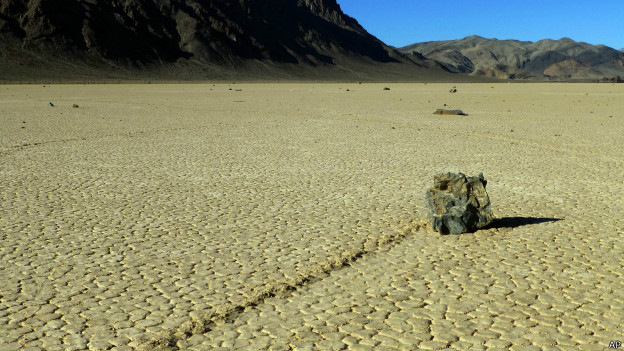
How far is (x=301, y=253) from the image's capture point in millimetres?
5242

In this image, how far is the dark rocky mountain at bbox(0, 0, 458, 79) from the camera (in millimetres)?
77812

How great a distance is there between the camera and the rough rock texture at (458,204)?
18.8ft

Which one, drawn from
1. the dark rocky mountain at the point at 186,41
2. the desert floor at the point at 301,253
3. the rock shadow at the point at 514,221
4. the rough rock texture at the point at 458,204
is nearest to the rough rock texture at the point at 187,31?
the dark rocky mountain at the point at 186,41

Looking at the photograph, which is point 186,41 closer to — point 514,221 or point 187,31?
point 187,31

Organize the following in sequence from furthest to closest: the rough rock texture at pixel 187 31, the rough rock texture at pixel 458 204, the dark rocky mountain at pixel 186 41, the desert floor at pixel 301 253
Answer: the rough rock texture at pixel 187 31 → the dark rocky mountain at pixel 186 41 → the rough rock texture at pixel 458 204 → the desert floor at pixel 301 253

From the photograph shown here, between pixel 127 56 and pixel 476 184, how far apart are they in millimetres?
81307

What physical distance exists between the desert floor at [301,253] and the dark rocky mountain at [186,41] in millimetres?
65773

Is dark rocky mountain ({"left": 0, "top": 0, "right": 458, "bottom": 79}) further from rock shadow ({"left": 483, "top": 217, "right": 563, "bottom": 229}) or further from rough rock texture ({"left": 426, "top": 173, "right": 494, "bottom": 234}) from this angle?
rock shadow ({"left": 483, "top": 217, "right": 563, "bottom": 229})

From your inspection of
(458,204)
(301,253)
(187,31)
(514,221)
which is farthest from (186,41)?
(301,253)

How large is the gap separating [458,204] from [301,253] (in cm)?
154

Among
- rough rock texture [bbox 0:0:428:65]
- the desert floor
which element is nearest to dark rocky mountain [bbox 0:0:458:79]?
rough rock texture [bbox 0:0:428:65]

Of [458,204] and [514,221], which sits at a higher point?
[458,204]

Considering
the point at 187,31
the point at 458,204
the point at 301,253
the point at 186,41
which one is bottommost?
the point at 301,253

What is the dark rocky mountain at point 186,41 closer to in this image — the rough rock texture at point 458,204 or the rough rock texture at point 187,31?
the rough rock texture at point 187,31
